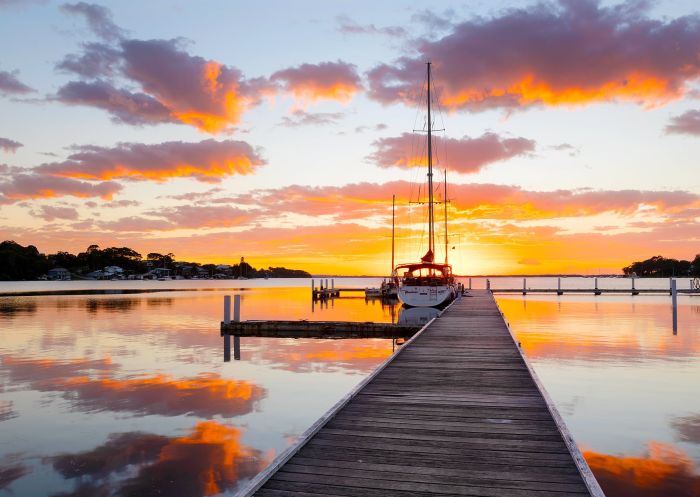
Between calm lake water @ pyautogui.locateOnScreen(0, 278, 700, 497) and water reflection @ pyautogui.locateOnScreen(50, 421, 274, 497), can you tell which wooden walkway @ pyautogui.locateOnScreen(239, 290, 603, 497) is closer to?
calm lake water @ pyautogui.locateOnScreen(0, 278, 700, 497)

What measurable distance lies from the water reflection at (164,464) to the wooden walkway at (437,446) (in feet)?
7.70

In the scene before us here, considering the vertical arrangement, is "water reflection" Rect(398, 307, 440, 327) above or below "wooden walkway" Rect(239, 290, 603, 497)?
below

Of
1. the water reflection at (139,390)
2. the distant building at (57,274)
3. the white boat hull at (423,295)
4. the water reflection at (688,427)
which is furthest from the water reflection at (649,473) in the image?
the distant building at (57,274)

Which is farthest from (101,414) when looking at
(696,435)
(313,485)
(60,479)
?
(696,435)

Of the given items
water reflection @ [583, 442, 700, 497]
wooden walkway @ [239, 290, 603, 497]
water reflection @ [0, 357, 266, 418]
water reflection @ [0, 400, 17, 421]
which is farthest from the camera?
water reflection @ [0, 357, 266, 418]

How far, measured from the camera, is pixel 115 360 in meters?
20.1

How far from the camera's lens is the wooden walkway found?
503cm

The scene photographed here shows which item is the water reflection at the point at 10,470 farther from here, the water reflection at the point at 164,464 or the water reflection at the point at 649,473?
the water reflection at the point at 649,473

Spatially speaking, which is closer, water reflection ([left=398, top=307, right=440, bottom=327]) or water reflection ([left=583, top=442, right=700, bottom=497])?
water reflection ([left=583, top=442, right=700, bottom=497])

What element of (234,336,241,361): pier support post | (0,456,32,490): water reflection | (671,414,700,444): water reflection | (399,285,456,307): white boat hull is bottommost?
(234,336,241,361): pier support post

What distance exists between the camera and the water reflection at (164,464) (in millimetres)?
7812

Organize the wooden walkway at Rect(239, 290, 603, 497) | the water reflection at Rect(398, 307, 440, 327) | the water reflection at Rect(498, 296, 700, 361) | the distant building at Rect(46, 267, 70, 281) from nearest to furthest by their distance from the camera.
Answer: the wooden walkway at Rect(239, 290, 603, 497) < the water reflection at Rect(498, 296, 700, 361) < the water reflection at Rect(398, 307, 440, 327) < the distant building at Rect(46, 267, 70, 281)

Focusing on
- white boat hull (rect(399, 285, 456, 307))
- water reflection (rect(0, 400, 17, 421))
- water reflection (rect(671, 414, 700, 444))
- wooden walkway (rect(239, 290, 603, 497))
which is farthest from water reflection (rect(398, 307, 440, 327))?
wooden walkway (rect(239, 290, 603, 497))

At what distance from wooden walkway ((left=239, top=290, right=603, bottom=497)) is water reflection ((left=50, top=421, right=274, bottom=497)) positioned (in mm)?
2348
